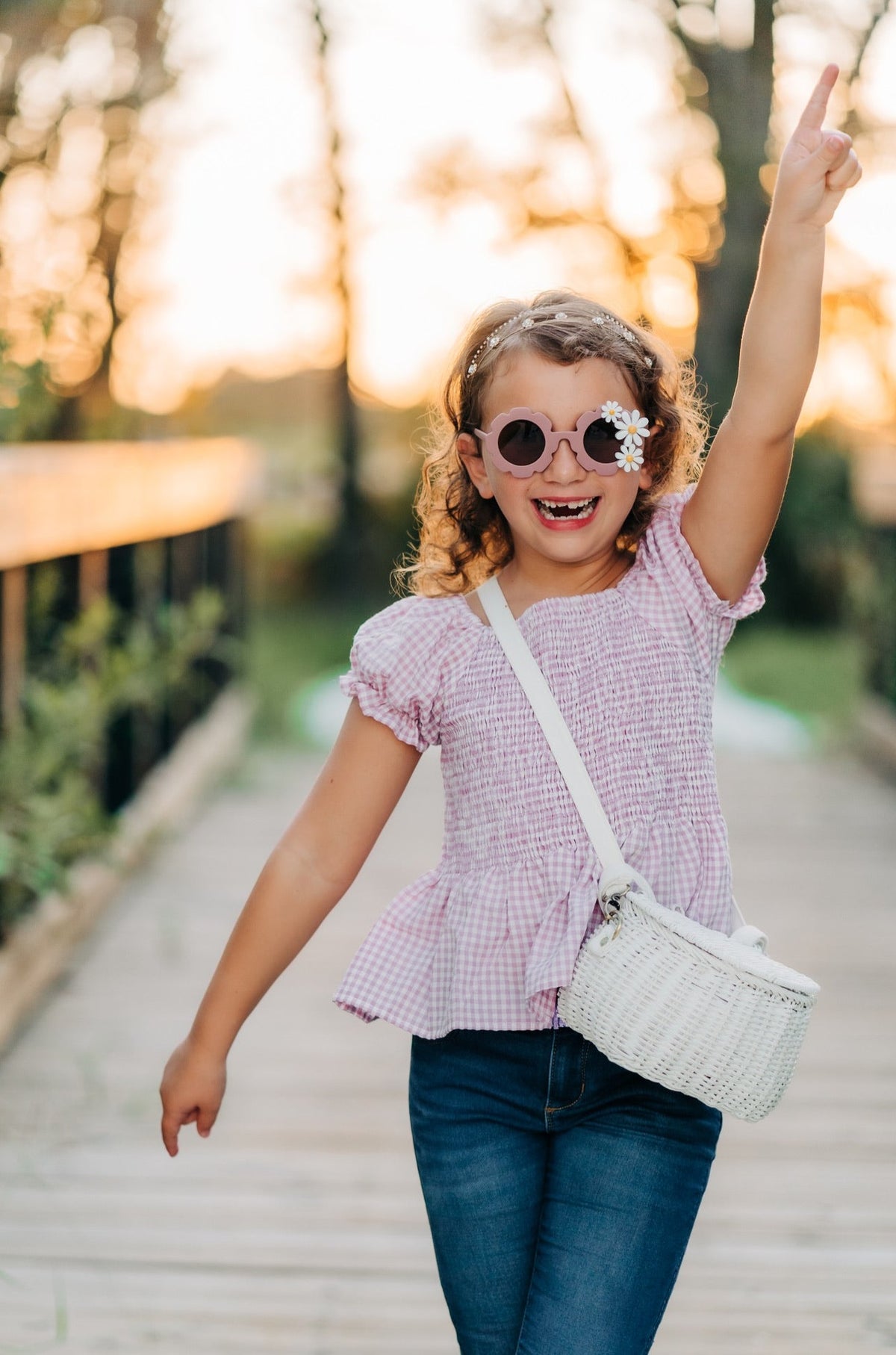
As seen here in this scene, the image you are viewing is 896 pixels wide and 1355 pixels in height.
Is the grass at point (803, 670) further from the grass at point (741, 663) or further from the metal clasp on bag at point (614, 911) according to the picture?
the metal clasp on bag at point (614, 911)

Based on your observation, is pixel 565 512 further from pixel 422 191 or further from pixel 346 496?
pixel 346 496

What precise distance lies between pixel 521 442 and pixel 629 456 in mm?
114

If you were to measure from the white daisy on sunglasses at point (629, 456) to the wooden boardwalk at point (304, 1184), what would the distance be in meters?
1.40

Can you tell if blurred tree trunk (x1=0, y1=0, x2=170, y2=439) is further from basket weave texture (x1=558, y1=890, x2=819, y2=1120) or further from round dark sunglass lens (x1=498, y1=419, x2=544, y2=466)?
basket weave texture (x1=558, y1=890, x2=819, y2=1120)

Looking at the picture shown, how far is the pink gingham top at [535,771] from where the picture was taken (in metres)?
1.65

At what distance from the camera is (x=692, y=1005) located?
1516mm

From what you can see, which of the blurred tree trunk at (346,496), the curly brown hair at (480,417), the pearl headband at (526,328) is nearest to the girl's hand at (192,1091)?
the curly brown hair at (480,417)

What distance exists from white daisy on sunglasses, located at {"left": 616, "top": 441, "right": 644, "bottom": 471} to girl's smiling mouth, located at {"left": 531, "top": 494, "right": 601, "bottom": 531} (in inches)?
2.2

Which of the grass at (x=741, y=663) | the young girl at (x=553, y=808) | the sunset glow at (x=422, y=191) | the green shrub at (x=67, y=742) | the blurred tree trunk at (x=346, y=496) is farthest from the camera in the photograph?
the blurred tree trunk at (x=346, y=496)

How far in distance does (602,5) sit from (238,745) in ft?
20.0

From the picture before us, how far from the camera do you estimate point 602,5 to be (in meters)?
11.1

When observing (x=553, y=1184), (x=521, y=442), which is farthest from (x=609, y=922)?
(x=521, y=442)

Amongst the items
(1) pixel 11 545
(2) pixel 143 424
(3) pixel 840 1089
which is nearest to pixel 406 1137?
(3) pixel 840 1089

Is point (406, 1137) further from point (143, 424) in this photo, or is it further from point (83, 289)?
point (143, 424)
